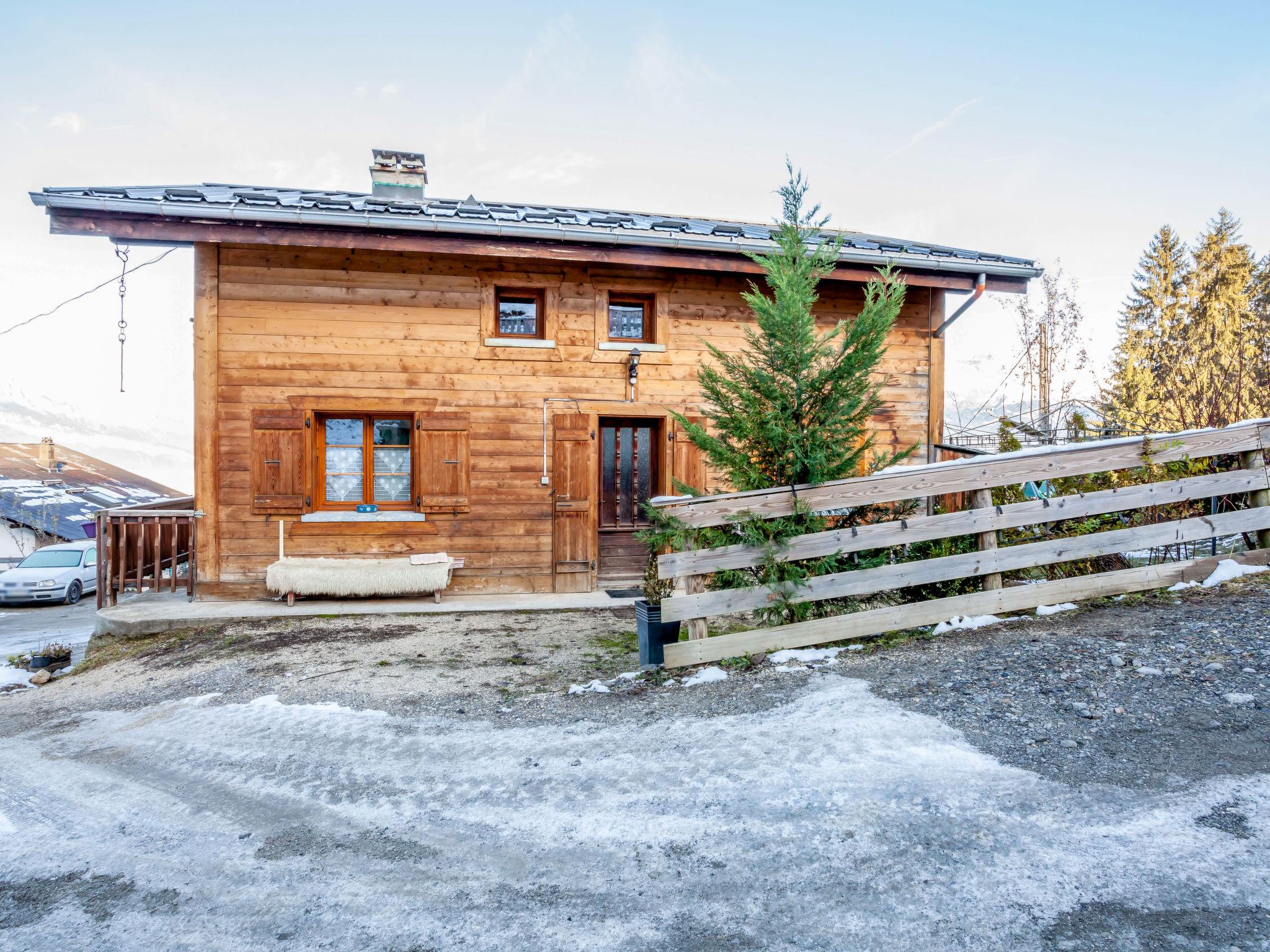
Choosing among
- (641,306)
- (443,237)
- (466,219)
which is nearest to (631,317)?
(641,306)

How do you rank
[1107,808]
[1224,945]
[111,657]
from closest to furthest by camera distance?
1. [1224,945]
2. [1107,808]
3. [111,657]

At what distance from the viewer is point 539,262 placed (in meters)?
8.80

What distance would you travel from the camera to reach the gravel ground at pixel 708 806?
7.53ft

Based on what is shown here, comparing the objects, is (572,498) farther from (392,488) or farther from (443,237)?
(443,237)

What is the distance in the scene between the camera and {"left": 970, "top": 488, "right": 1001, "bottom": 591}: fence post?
16.7 feet

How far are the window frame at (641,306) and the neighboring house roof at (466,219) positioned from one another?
837 mm

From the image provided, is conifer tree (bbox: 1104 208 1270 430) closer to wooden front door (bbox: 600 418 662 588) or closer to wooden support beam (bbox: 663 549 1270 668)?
wooden front door (bbox: 600 418 662 588)

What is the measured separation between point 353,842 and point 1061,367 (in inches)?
689

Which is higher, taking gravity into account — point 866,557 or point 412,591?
point 866,557

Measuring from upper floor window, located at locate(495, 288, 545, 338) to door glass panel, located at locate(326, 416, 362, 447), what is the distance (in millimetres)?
2086

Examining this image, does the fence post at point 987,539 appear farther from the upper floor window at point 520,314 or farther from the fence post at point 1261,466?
the upper floor window at point 520,314

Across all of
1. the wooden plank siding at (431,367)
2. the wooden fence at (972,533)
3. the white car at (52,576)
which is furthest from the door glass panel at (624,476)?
the white car at (52,576)

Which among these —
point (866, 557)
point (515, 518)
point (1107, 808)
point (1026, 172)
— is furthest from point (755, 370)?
point (1026, 172)

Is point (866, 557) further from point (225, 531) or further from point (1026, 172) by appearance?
point (1026, 172)
